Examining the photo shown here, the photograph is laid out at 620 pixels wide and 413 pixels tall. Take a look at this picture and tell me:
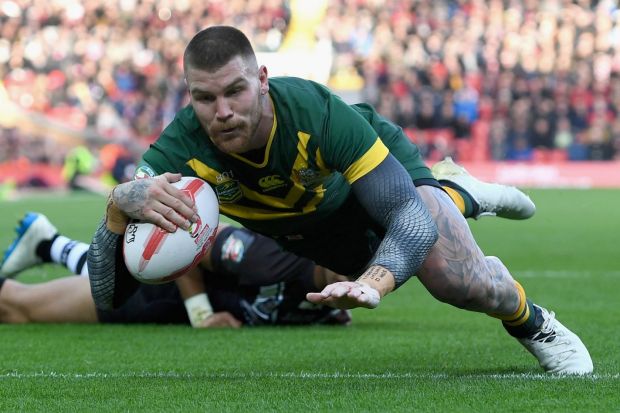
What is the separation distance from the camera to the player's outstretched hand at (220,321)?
6.93m

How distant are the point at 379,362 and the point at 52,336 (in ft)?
6.71

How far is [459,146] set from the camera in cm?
2667

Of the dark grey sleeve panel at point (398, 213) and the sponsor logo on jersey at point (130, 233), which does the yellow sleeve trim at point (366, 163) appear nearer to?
the dark grey sleeve panel at point (398, 213)

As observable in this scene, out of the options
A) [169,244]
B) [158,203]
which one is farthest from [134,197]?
[169,244]

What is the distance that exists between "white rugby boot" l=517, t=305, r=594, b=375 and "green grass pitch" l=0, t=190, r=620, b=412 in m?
0.07

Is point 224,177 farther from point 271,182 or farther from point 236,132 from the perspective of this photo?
point 236,132

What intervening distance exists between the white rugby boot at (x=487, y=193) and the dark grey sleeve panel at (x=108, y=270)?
187cm

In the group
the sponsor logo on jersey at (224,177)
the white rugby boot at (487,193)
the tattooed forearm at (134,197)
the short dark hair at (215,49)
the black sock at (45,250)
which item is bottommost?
the black sock at (45,250)

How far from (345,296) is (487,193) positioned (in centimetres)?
235

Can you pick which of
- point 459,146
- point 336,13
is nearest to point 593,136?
point 459,146

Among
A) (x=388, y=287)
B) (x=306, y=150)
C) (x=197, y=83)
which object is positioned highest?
(x=197, y=83)

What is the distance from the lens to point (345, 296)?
3.95 m

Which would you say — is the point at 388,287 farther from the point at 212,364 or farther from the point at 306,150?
the point at 212,364

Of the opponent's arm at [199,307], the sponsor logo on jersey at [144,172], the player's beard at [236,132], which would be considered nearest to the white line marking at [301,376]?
the sponsor logo on jersey at [144,172]
